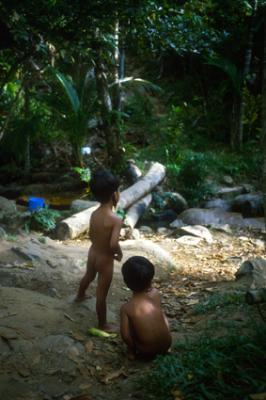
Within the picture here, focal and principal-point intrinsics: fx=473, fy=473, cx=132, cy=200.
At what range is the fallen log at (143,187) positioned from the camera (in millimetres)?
8589

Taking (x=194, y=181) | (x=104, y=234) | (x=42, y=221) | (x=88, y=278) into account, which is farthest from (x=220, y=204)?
(x=104, y=234)

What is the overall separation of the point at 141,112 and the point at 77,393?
40.2 ft

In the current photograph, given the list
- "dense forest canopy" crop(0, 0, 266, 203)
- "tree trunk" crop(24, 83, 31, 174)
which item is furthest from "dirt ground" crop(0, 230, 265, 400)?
"tree trunk" crop(24, 83, 31, 174)

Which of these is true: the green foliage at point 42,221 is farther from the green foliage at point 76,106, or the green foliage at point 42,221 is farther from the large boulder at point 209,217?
the green foliage at point 76,106

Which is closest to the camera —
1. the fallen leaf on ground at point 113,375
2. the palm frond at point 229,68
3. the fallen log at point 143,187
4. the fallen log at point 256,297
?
the fallen leaf on ground at point 113,375

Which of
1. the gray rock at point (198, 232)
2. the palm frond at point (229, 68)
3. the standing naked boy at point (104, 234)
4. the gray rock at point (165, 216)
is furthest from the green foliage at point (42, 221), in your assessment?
the palm frond at point (229, 68)

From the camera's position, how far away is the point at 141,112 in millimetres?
14406

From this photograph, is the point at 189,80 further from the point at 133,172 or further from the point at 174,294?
the point at 174,294

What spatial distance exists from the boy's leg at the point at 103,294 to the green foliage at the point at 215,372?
0.77 meters

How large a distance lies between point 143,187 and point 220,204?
1880 mm

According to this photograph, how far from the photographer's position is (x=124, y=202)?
848cm

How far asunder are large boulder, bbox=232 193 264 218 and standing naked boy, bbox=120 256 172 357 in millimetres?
6754

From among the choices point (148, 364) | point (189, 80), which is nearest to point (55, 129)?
point (189, 80)

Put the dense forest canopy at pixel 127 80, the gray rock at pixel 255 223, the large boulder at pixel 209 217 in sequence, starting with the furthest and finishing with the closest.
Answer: the large boulder at pixel 209 217
the gray rock at pixel 255 223
the dense forest canopy at pixel 127 80
